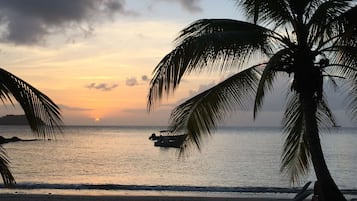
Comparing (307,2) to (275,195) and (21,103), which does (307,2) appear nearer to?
(21,103)

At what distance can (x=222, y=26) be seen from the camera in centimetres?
955

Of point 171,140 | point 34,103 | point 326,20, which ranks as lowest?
point 171,140

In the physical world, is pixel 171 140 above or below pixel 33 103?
below

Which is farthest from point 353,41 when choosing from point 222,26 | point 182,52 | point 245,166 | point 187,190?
point 245,166

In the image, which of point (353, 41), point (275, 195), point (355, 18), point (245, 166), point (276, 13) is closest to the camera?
point (355, 18)

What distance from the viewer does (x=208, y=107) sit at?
369 inches

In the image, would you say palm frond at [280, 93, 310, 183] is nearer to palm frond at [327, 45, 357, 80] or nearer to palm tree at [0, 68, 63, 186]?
palm frond at [327, 45, 357, 80]

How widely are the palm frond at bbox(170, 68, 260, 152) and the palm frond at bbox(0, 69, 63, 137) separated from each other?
3.27 meters

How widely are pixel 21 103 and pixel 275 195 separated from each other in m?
17.4

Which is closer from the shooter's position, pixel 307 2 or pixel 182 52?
pixel 182 52

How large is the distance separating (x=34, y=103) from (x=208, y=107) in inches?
149

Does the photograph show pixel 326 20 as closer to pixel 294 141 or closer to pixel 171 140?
pixel 294 141

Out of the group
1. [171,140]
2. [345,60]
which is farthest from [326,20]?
[171,140]

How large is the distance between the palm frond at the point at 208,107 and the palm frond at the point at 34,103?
3268mm
